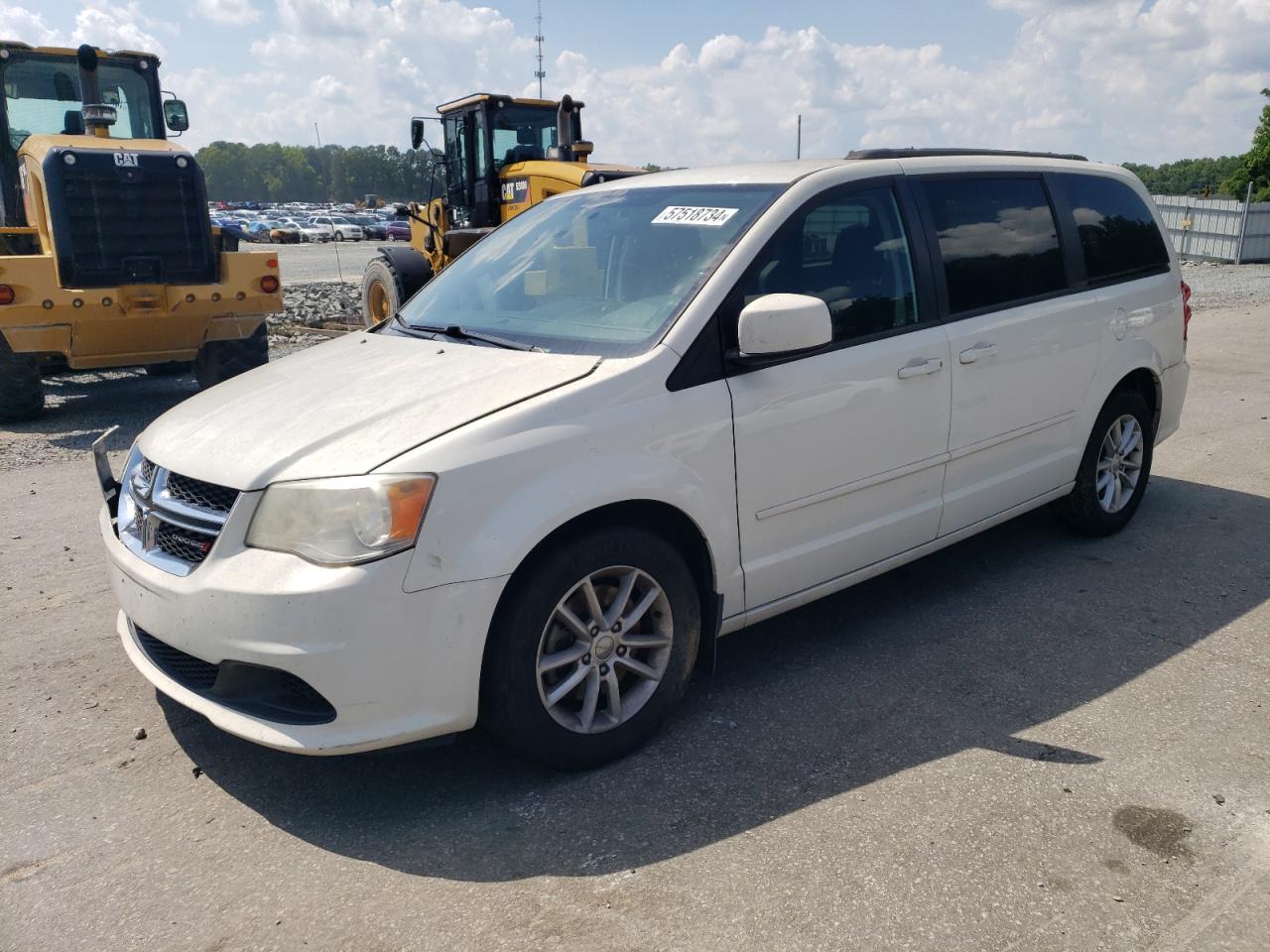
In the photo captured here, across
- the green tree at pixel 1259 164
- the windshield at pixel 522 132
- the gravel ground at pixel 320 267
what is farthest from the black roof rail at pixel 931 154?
the green tree at pixel 1259 164

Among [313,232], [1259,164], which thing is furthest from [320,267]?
[1259,164]

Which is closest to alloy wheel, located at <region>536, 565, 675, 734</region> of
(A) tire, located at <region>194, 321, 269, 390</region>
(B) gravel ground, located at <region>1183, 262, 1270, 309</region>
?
(A) tire, located at <region>194, 321, 269, 390</region>

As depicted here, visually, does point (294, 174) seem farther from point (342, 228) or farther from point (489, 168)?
point (489, 168)

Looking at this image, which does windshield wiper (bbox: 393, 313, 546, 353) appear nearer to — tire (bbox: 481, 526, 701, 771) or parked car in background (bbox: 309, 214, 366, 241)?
tire (bbox: 481, 526, 701, 771)

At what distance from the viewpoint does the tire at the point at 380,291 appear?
11156 mm

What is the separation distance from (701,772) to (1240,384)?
27.9ft

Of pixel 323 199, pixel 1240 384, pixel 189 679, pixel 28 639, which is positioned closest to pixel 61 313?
pixel 28 639

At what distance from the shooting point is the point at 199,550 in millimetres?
3100

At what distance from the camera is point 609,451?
10.5 ft

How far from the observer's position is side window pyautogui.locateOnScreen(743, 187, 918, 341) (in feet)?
12.2

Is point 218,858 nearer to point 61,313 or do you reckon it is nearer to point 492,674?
point 492,674

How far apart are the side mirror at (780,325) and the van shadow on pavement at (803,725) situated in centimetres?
128

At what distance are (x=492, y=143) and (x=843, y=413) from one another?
32.3 ft

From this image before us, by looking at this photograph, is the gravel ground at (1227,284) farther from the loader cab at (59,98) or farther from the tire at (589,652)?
the tire at (589,652)
